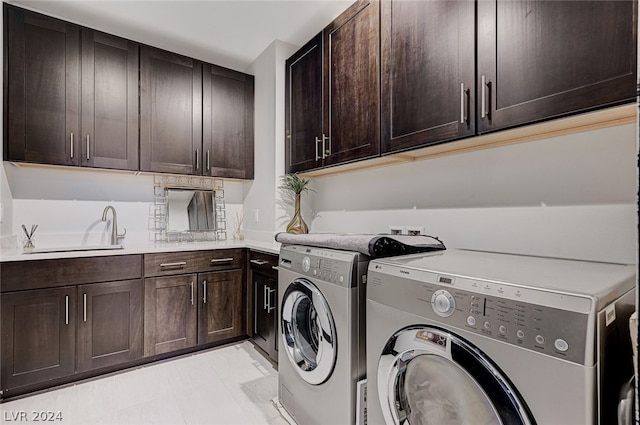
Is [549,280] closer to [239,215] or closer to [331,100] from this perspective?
[331,100]

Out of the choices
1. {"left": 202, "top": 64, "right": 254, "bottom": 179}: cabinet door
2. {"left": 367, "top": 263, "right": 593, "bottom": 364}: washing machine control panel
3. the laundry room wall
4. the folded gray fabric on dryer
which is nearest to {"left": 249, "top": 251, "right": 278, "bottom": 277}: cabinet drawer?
the folded gray fabric on dryer

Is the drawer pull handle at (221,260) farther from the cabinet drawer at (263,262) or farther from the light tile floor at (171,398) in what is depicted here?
the light tile floor at (171,398)

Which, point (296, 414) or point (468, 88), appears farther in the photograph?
point (296, 414)

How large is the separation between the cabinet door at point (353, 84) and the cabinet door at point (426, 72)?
0.08 metres

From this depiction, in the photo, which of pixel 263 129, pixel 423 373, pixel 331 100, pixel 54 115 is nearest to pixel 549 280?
pixel 423 373

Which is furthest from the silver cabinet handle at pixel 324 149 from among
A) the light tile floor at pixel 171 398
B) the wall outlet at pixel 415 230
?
the light tile floor at pixel 171 398

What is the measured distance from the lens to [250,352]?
2.53m

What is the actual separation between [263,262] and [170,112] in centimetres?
156

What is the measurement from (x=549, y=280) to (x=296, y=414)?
138 centimetres

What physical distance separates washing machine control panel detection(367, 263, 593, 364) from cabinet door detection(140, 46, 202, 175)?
235 cm

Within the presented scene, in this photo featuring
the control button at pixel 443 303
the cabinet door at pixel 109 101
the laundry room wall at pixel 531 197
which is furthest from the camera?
the cabinet door at pixel 109 101

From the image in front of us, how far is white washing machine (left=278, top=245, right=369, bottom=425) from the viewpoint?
→ 4.23ft

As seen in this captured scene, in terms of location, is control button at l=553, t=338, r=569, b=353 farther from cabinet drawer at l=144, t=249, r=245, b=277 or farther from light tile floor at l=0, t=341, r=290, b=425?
cabinet drawer at l=144, t=249, r=245, b=277

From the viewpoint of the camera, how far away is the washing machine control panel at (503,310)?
2.23ft
